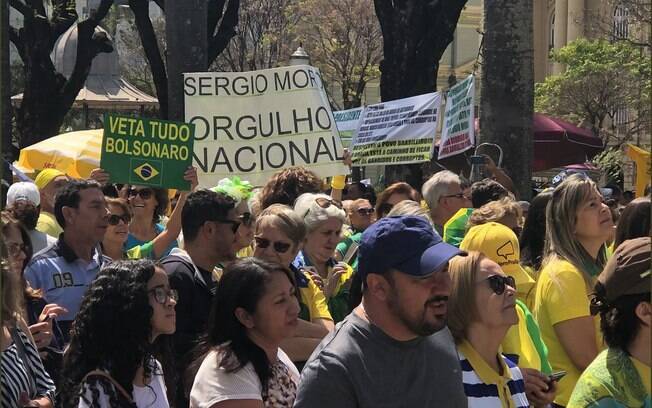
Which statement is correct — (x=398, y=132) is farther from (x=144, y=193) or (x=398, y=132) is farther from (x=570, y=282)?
(x=570, y=282)

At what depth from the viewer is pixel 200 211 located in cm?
520

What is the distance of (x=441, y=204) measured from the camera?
758 cm

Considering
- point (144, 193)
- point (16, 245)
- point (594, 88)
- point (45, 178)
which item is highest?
point (594, 88)

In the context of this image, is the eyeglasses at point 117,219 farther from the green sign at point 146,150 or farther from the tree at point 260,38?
the tree at point 260,38

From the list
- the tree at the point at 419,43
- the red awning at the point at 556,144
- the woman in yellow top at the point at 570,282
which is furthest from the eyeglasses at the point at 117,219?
the red awning at the point at 556,144

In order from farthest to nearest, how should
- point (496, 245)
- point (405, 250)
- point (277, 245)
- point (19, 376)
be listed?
point (277, 245) < point (496, 245) < point (19, 376) < point (405, 250)

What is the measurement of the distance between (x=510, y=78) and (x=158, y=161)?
153 inches

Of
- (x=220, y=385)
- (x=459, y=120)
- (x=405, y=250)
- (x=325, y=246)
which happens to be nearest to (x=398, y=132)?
(x=459, y=120)

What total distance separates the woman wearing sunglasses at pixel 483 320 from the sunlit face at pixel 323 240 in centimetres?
201

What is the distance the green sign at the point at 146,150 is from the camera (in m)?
8.05

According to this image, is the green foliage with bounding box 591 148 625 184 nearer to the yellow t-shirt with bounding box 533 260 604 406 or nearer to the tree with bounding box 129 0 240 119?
the tree with bounding box 129 0 240 119

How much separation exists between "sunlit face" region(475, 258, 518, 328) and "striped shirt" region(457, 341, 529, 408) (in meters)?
0.11

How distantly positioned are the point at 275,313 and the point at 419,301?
2.71ft

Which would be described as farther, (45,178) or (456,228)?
(45,178)
